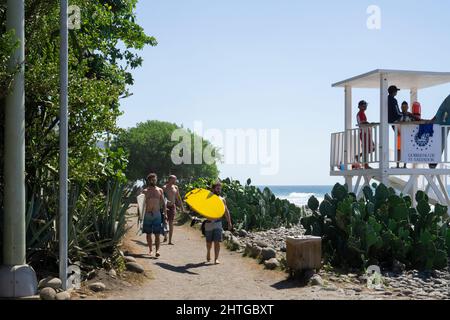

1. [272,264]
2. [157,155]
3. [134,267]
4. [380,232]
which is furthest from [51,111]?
[157,155]

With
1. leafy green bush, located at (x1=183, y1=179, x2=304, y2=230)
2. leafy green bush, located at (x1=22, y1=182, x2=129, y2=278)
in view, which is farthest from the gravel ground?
leafy green bush, located at (x1=183, y1=179, x2=304, y2=230)

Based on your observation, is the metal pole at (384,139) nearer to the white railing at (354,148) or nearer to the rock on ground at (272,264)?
the white railing at (354,148)

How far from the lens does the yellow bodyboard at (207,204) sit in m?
12.6

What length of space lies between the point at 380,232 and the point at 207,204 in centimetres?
332

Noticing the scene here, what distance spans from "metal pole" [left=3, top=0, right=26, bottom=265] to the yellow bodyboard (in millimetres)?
3878

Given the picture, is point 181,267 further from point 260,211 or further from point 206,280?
point 260,211

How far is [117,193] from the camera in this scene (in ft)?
41.5

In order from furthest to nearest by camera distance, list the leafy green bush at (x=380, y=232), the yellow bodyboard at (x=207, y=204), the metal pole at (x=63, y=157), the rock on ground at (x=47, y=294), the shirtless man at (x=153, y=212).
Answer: the shirtless man at (x=153, y=212)
the yellow bodyboard at (x=207, y=204)
the leafy green bush at (x=380, y=232)
the metal pole at (x=63, y=157)
the rock on ground at (x=47, y=294)

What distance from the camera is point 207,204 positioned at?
12852mm

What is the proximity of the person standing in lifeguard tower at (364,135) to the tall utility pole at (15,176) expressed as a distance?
9500 mm

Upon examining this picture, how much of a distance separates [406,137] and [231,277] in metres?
6.79

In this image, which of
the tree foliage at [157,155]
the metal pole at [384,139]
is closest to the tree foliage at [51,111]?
the metal pole at [384,139]

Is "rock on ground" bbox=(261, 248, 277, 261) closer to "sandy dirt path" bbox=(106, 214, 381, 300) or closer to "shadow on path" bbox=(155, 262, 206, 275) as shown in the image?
"sandy dirt path" bbox=(106, 214, 381, 300)
